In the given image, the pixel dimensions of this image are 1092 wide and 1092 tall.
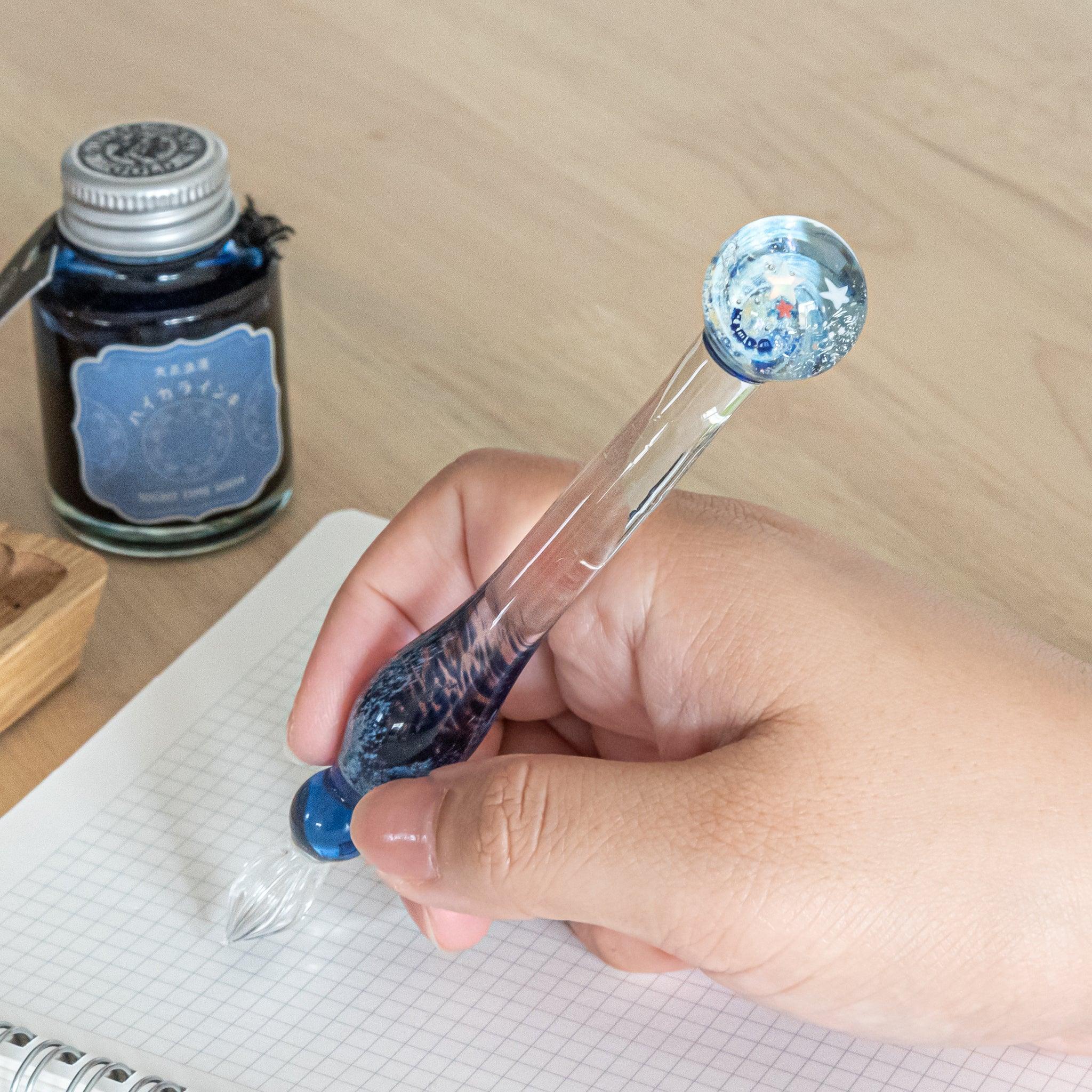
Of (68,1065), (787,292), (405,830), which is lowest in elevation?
(68,1065)

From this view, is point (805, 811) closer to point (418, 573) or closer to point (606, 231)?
point (418, 573)

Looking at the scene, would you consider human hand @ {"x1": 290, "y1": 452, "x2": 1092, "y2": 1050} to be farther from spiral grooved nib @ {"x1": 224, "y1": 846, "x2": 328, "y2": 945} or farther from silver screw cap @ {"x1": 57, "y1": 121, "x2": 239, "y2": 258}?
silver screw cap @ {"x1": 57, "y1": 121, "x2": 239, "y2": 258}

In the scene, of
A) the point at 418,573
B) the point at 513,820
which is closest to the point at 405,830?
the point at 513,820

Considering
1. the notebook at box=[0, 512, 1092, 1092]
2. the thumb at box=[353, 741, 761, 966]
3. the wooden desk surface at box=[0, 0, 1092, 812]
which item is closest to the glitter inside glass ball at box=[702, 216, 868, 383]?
the thumb at box=[353, 741, 761, 966]

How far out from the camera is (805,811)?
472mm

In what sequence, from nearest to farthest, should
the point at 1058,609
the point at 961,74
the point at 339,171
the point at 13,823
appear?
the point at 13,823 < the point at 1058,609 < the point at 339,171 < the point at 961,74

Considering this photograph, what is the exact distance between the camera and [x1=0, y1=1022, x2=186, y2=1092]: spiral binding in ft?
1.65

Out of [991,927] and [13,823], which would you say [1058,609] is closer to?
[991,927]

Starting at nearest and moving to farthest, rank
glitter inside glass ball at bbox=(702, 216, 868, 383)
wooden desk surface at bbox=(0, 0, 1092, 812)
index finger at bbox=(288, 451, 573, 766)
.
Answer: glitter inside glass ball at bbox=(702, 216, 868, 383) < index finger at bbox=(288, 451, 573, 766) < wooden desk surface at bbox=(0, 0, 1092, 812)

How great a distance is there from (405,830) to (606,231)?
552 mm

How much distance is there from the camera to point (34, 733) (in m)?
0.65

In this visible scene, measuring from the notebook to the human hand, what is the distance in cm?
2

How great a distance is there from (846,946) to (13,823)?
33cm

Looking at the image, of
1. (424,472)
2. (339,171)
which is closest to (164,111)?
(339,171)
